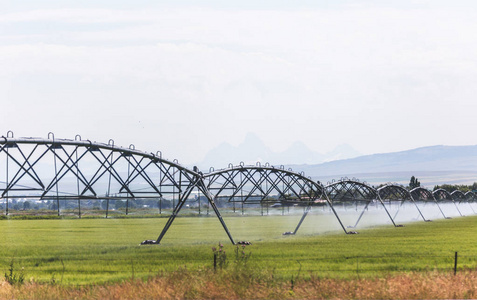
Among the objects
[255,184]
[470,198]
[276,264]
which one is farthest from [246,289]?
[470,198]

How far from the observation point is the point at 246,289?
20500mm

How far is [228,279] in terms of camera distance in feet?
70.3

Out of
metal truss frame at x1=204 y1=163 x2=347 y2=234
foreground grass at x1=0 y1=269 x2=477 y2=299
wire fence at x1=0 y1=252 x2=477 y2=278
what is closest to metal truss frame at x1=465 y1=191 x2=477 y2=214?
metal truss frame at x1=204 y1=163 x2=347 y2=234

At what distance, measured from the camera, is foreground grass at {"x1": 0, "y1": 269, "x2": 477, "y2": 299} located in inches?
801

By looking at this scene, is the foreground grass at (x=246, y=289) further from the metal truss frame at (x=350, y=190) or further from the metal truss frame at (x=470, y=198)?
the metal truss frame at (x=470, y=198)

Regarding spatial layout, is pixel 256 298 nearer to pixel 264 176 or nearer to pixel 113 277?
pixel 113 277

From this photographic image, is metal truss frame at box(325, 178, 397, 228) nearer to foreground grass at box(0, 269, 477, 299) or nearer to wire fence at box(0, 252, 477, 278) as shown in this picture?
wire fence at box(0, 252, 477, 278)

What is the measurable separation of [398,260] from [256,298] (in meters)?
16.7

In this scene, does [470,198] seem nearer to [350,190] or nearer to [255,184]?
[350,190]

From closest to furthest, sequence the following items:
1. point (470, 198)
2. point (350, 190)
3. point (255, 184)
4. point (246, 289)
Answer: point (246, 289) → point (255, 184) → point (350, 190) → point (470, 198)

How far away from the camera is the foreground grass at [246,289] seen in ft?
66.7

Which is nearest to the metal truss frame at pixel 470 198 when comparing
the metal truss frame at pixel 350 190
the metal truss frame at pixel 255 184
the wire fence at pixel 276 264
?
the metal truss frame at pixel 350 190

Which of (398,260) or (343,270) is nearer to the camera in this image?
(343,270)

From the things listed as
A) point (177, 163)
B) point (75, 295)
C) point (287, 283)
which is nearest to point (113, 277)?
point (75, 295)
